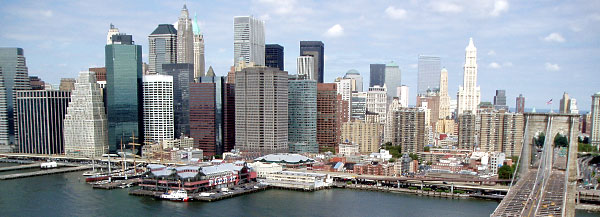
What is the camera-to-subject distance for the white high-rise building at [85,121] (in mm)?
32219

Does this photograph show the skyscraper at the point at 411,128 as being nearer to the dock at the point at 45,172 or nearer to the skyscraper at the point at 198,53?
the dock at the point at 45,172

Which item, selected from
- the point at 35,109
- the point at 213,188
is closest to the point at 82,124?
the point at 35,109

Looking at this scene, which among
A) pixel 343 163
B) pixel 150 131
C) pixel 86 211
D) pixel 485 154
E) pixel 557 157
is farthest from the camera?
pixel 150 131

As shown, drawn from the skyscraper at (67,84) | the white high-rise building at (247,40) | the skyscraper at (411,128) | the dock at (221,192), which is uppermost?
the white high-rise building at (247,40)

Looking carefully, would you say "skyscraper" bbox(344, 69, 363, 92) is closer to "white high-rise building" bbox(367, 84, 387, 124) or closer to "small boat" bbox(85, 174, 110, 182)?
"white high-rise building" bbox(367, 84, 387, 124)

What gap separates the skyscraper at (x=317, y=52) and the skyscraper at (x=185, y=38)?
11.5m

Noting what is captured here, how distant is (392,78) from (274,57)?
127 feet

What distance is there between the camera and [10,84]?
3731 cm

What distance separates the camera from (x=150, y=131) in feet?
113

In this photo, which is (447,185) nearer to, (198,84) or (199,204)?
(199,204)

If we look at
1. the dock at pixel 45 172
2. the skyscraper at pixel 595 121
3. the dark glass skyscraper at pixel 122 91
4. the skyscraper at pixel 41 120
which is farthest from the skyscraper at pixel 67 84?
the skyscraper at pixel 595 121

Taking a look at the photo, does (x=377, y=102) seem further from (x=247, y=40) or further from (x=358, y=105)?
(x=247, y=40)

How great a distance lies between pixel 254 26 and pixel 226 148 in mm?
22349

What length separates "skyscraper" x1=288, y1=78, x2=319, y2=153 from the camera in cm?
3228
